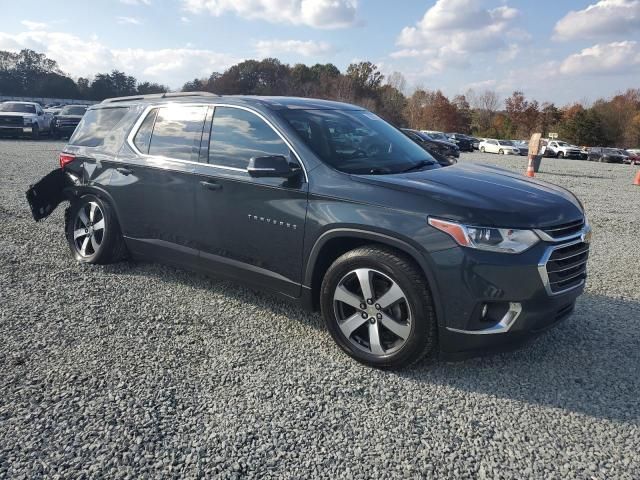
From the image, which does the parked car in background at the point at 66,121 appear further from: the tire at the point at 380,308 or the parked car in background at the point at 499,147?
the parked car in background at the point at 499,147

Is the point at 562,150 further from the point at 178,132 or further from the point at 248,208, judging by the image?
the point at 248,208

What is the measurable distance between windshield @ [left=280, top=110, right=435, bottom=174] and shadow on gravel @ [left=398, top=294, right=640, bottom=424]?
150 centimetres

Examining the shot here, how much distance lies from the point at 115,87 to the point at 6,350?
8317 centimetres

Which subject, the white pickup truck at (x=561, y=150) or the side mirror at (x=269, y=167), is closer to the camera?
the side mirror at (x=269, y=167)

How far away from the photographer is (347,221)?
333 centimetres

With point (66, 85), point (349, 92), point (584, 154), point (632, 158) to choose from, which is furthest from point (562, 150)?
point (66, 85)

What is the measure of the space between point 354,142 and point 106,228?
105 inches

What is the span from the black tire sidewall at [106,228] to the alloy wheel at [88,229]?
0.12ft

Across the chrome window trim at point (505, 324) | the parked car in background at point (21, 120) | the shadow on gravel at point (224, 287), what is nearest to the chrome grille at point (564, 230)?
the chrome window trim at point (505, 324)

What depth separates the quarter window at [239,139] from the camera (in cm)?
A: 383

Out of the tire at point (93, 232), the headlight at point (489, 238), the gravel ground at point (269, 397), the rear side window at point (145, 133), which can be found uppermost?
the rear side window at point (145, 133)

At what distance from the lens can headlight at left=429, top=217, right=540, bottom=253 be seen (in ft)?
9.66

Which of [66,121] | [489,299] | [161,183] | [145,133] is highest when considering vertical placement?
[145,133]

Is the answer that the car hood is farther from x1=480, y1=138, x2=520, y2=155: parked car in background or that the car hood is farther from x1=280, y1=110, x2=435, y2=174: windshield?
x1=480, y1=138, x2=520, y2=155: parked car in background
